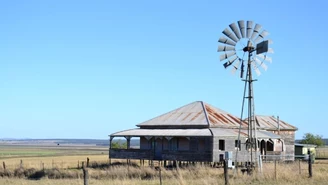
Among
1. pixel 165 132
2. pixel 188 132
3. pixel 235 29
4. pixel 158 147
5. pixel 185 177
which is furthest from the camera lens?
pixel 158 147

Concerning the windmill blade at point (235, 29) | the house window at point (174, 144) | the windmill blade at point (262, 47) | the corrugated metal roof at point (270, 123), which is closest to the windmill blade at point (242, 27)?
the windmill blade at point (235, 29)

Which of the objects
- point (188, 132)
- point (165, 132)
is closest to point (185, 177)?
point (188, 132)

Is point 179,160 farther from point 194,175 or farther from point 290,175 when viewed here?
point 290,175

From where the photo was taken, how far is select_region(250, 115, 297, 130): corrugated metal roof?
53219mm

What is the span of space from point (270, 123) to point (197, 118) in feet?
45.6

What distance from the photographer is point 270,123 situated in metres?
55.3

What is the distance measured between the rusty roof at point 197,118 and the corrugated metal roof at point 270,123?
16.9 ft

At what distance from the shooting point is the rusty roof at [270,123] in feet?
174

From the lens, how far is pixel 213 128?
139 ft

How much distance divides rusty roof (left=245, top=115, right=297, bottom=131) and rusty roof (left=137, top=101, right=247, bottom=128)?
512 centimetres

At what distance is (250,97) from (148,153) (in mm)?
12820

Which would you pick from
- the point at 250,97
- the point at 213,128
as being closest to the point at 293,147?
the point at 213,128

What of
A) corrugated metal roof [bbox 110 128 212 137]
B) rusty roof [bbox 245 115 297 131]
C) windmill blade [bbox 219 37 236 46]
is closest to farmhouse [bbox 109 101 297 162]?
corrugated metal roof [bbox 110 128 212 137]

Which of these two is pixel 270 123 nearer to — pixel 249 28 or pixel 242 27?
pixel 249 28
